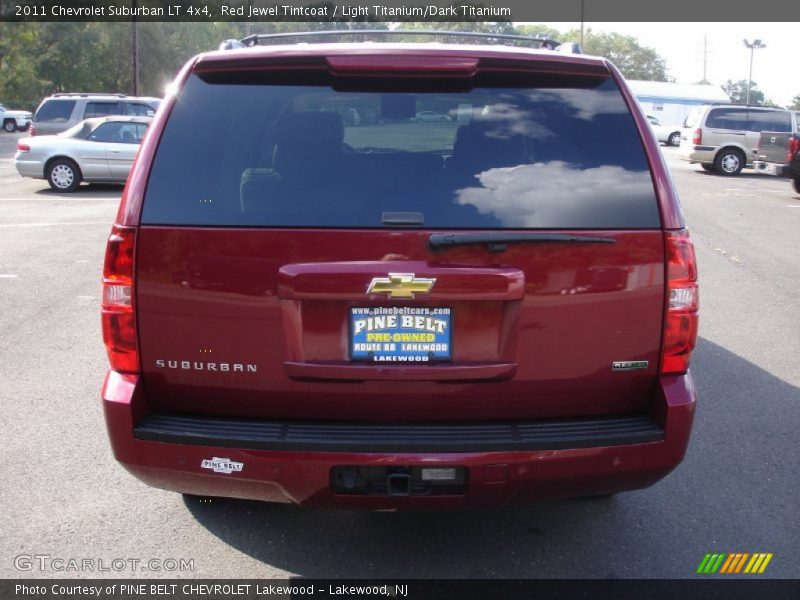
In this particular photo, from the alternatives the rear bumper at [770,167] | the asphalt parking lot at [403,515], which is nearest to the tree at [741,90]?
the rear bumper at [770,167]

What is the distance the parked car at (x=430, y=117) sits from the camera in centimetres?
313

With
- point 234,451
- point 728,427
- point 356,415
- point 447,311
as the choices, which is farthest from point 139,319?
point 728,427

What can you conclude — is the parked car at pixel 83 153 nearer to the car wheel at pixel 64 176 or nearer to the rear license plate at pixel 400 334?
the car wheel at pixel 64 176

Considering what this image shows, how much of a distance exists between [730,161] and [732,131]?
88 cm

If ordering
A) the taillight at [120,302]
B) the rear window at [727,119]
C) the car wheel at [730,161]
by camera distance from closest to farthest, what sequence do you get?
the taillight at [120,302]
the rear window at [727,119]
the car wheel at [730,161]

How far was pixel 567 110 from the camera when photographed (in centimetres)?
307

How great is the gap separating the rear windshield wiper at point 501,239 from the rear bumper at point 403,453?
25.2 inches

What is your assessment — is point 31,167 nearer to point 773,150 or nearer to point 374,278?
point 374,278

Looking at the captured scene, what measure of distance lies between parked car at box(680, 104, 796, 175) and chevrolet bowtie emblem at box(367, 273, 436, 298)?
24.2 meters

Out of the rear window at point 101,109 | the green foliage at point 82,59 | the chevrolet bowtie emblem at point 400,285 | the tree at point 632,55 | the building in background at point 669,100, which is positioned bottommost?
the chevrolet bowtie emblem at point 400,285

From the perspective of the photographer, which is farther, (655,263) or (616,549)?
(616,549)

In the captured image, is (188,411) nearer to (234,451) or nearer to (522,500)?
(234,451)

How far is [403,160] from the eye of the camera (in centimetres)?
298

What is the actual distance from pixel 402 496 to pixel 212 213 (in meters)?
1.20
